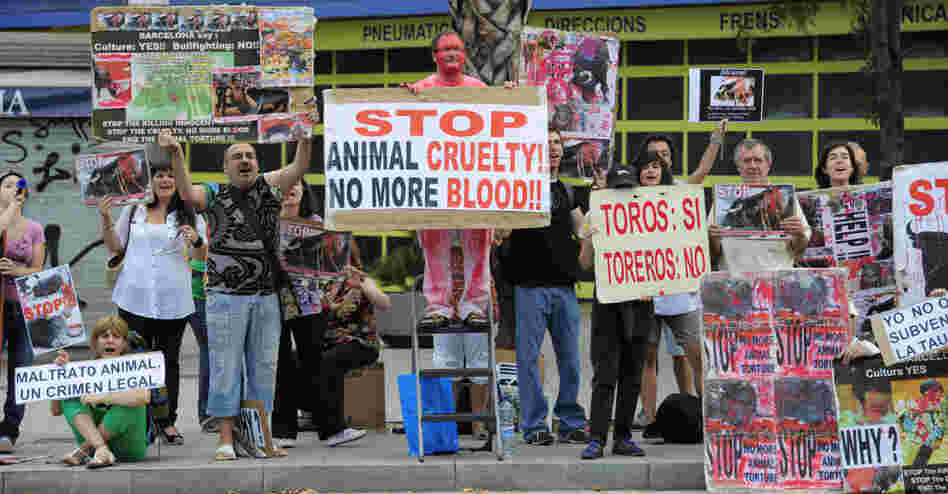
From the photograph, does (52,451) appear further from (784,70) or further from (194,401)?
(784,70)

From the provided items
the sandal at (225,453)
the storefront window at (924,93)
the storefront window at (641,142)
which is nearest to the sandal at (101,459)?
the sandal at (225,453)

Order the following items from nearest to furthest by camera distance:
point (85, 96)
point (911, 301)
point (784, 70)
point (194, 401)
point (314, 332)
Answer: point (911, 301), point (314, 332), point (194, 401), point (85, 96), point (784, 70)

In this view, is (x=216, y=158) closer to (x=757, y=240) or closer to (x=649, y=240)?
(x=649, y=240)

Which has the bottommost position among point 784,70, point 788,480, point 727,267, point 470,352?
point 788,480

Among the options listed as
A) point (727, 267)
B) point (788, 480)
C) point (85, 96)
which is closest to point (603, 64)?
point (727, 267)

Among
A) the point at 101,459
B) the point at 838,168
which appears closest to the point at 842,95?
the point at 838,168

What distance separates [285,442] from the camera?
9156 mm

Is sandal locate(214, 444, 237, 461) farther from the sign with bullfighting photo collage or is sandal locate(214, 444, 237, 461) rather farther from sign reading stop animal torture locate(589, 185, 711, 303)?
sign reading stop animal torture locate(589, 185, 711, 303)

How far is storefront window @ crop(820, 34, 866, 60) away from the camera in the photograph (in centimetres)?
1738

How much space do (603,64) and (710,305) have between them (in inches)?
95.3

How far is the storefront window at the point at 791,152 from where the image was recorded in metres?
17.8

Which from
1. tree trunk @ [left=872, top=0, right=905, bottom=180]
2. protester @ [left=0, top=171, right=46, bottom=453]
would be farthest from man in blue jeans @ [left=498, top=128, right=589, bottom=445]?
tree trunk @ [left=872, top=0, right=905, bottom=180]

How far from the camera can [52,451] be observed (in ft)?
29.3

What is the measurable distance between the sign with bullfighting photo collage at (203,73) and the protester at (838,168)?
11.0ft
